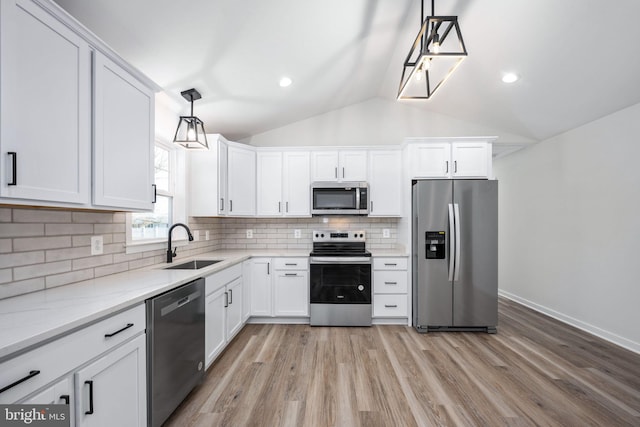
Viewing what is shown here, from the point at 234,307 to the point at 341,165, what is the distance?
7.17ft

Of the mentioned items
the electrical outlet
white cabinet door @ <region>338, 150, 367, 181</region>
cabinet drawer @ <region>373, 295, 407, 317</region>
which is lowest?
cabinet drawer @ <region>373, 295, 407, 317</region>

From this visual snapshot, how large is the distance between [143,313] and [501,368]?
9.32ft

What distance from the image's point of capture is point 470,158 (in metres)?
3.24

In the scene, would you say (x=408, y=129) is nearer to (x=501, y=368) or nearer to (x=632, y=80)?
(x=632, y=80)

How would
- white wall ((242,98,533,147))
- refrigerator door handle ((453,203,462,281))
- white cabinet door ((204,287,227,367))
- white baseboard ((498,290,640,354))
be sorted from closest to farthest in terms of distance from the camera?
white cabinet door ((204,287,227,367)), white baseboard ((498,290,640,354)), refrigerator door handle ((453,203,462,281)), white wall ((242,98,533,147))

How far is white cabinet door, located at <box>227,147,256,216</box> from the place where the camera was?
133 inches

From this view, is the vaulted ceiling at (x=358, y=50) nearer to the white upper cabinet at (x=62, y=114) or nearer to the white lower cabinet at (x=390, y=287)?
the white upper cabinet at (x=62, y=114)

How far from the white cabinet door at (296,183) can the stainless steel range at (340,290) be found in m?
0.75

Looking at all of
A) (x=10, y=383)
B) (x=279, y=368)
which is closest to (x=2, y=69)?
(x=10, y=383)

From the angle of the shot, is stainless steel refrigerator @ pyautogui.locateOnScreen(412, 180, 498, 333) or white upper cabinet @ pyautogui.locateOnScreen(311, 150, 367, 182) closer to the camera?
stainless steel refrigerator @ pyautogui.locateOnScreen(412, 180, 498, 333)

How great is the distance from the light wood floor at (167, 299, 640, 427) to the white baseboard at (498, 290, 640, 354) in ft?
0.31

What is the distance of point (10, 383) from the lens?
820 mm

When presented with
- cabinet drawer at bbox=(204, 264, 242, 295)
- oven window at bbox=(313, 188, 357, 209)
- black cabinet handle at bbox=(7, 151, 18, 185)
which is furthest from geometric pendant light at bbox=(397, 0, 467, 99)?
cabinet drawer at bbox=(204, 264, 242, 295)

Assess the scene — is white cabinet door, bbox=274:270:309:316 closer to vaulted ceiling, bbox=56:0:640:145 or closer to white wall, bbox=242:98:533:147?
white wall, bbox=242:98:533:147
